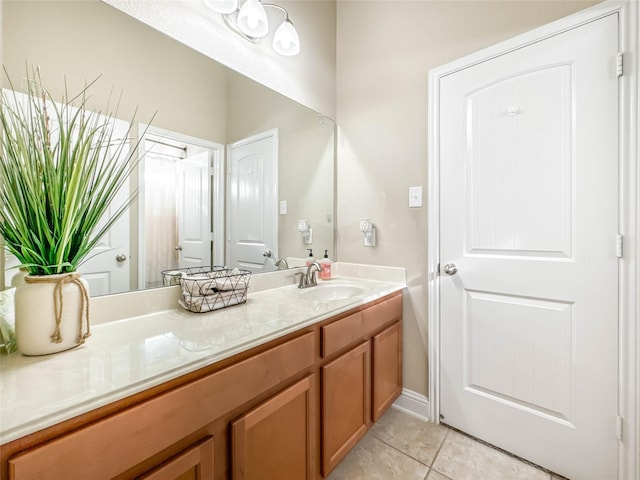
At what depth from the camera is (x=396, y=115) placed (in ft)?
5.79

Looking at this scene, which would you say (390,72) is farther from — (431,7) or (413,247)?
(413,247)

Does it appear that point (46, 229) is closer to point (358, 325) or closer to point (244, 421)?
point (244, 421)

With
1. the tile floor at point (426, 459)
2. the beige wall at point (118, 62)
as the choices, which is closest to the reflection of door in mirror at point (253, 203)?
the beige wall at point (118, 62)

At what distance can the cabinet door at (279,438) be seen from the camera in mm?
821

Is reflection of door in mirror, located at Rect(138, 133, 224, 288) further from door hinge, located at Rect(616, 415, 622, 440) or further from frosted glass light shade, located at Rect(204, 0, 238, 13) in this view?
door hinge, located at Rect(616, 415, 622, 440)

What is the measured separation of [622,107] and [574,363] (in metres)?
1.07

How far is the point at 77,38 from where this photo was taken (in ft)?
3.15

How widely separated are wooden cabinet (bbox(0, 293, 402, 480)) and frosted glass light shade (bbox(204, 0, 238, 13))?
1.42 m

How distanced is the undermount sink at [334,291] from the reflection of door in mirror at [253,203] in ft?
0.99

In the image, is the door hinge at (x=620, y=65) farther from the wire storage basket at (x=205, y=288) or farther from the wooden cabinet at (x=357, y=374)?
the wire storage basket at (x=205, y=288)

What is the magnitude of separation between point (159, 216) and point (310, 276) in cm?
88

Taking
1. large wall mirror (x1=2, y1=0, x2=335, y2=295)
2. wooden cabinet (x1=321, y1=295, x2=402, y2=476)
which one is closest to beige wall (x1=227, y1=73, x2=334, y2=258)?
large wall mirror (x1=2, y1=0, x2=335, y2=295)

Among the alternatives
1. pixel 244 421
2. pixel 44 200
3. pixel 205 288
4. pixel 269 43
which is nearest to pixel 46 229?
pixel 44 200

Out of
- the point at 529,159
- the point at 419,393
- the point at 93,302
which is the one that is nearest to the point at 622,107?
the point at 529,159
